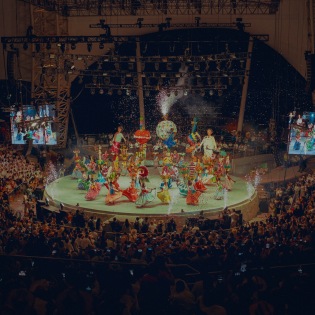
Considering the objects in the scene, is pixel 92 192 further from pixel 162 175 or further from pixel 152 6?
pixel 152 6

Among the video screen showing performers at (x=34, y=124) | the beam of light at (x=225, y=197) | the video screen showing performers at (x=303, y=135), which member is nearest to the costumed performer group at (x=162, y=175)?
the beam of light at (x=225, y=197)

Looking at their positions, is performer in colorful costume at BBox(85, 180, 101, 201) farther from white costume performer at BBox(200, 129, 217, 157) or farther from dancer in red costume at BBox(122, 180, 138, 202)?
white costume performer at BBox(200, 129, 217, 157)

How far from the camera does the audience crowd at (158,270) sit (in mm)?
5602

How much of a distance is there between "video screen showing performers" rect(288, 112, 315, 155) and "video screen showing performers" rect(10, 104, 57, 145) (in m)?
9.56

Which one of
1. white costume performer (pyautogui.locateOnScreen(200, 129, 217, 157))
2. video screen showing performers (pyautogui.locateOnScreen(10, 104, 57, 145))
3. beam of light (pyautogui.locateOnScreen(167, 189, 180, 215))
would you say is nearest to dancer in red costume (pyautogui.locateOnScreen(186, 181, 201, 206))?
beam of light (pyautogui.locateOnScreen(167, 189, 180, 215))

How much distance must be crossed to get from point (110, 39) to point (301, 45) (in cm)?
869

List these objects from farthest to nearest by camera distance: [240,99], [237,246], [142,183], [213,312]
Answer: [240,99] → [142,183] → [237,246] → [213,312]

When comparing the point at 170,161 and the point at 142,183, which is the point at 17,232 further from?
the point at 170,161

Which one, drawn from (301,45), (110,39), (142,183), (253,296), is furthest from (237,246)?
(301,45)

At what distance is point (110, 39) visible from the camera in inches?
659

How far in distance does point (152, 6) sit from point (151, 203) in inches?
370

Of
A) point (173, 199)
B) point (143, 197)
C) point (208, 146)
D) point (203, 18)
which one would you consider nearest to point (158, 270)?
point (143, 197)

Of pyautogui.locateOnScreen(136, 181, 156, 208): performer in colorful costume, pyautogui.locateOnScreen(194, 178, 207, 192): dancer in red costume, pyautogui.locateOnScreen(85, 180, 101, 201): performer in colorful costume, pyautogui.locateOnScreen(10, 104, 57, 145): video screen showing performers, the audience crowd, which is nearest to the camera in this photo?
the audience crowd

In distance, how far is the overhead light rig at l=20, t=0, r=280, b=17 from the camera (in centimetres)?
1927
